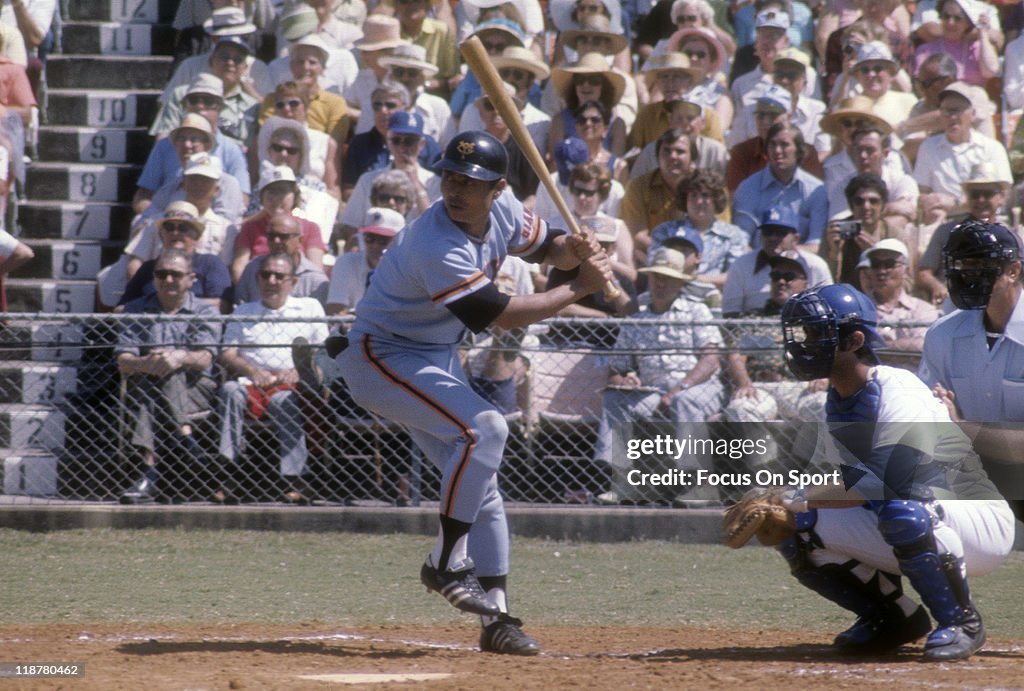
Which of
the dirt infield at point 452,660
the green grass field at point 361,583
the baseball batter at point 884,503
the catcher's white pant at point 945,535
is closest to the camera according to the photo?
the dirt infield at point 452,660

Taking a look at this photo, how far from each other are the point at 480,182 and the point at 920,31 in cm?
783

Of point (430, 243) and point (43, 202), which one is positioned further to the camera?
point (43, 202)

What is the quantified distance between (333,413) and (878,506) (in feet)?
14.0

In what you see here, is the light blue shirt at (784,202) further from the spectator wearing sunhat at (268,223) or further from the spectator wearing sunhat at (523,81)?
the spectator wearing sunhat at (268,223)

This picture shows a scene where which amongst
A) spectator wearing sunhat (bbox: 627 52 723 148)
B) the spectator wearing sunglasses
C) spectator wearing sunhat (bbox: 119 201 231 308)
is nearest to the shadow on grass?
spectator wearing sunhat (bbox: 119 201 231 308)

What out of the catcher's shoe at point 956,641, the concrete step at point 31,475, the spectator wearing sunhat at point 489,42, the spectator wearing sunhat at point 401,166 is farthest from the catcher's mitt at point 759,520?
the spectator wearing sunhat at point 489,42

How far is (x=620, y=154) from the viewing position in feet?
35.7

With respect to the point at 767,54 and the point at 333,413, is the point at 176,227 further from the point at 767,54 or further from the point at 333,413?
the point at 767,54

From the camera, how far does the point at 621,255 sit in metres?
9.55

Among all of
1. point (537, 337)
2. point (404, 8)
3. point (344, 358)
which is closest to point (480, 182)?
point (344, 358)

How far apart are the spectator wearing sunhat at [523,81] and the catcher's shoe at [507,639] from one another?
5.79 metres

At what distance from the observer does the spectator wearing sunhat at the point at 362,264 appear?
9258mm

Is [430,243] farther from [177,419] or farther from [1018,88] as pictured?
[1018,88]

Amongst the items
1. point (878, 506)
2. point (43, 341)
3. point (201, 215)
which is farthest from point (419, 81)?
point (878, 506)
